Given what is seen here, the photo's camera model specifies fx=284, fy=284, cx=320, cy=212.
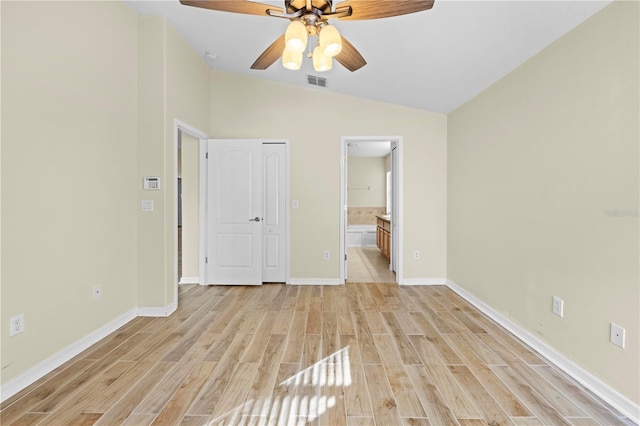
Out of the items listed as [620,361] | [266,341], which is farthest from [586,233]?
[266,341]

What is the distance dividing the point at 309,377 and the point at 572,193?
2.25 meters

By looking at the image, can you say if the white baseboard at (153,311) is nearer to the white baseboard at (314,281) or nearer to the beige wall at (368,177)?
the white baseboard at (314,281)

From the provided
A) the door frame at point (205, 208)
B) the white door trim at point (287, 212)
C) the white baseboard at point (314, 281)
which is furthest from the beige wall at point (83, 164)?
the white baseboard at point (314, 281)

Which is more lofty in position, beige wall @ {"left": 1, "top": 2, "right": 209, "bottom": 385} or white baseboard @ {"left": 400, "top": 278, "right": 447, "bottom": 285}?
beige wall @ {"left": 1, "top": 2, "right": 209, "bottom": 385}

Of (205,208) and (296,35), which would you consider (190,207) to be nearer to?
(205,208)

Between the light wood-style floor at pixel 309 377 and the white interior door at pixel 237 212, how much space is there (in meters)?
1.04

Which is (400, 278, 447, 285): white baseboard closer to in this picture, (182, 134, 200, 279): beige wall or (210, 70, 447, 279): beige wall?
(210, 70, 447, 279): beige wall

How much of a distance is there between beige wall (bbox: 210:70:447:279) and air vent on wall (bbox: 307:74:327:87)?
19 centimetres

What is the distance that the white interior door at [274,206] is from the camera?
4.15 m

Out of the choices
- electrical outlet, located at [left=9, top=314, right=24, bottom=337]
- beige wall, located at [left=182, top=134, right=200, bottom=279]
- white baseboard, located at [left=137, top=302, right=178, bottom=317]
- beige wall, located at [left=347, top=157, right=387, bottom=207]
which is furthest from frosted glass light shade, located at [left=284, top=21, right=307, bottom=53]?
beige wall, located at [left=347, top=157, right=387, bottom=207]

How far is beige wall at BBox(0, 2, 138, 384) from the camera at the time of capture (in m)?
1.77

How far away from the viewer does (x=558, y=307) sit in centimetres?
214

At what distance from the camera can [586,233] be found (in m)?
1.91

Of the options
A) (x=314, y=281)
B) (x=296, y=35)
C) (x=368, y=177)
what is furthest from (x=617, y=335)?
(x=368, y=177)
